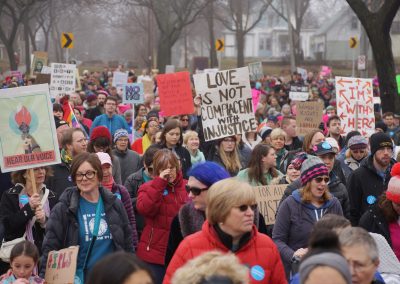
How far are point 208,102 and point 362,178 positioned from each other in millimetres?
3633

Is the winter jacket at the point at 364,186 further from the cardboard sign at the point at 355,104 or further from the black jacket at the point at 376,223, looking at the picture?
the cardboard sign at the point at 355,104

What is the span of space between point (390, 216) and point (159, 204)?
1.79 meters

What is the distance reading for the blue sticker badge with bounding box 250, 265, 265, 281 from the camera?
4609 mm

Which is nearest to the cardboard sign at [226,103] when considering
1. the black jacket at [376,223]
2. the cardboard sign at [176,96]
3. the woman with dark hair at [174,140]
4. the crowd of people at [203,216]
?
the crowd of people at [203,216]

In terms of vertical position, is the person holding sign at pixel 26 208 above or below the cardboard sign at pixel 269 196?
above

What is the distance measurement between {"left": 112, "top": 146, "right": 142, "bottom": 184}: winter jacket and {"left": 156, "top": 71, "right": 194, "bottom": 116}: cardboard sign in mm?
4102

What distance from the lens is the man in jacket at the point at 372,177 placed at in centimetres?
809

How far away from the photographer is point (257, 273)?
463 centimetres

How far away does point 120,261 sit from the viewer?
333cm

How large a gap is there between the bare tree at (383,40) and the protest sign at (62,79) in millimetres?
6754

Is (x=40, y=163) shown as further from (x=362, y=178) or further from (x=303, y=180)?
(x=362, y=178)

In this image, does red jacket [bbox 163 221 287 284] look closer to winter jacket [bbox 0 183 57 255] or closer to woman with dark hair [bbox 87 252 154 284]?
woman with dark hair [bbox 87 252 154 284]

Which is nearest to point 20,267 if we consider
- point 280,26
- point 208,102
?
point 208,102

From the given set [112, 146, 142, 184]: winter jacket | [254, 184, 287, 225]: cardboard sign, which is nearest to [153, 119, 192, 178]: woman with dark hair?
[112, 146, 142, 184]: winter jacket
